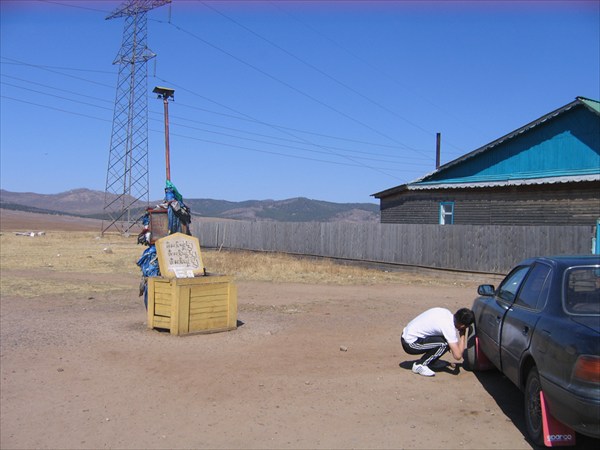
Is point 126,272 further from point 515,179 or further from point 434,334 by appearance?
point 434,334

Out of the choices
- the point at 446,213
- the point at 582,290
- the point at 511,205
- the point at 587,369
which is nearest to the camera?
the point at 587,369

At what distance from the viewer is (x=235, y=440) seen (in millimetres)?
5129

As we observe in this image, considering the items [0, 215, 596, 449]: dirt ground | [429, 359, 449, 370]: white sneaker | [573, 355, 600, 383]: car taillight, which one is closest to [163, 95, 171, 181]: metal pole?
[0, 215, 596, 449]: dirt ground

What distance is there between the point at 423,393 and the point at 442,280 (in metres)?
15.6

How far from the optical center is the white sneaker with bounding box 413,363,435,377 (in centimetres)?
702

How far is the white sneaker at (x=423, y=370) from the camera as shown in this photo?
276 inches

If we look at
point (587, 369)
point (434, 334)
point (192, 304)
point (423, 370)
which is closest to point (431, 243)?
point (192, 304)

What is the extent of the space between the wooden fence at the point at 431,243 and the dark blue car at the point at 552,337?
567 inches

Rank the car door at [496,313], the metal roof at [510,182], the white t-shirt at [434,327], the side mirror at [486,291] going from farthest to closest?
the metal roof at [510,182] → the white t-shirt at [434,327] → the side mirror at [486,291] → the car door at [496,313]

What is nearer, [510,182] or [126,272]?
[510,182]

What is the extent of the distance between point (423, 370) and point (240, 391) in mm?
2154

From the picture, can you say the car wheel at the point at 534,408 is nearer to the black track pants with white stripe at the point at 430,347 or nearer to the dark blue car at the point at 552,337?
the dark blue car at the point at 552,337

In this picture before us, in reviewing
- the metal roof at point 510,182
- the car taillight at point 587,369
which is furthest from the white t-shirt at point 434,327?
the metal roof at point 510,182

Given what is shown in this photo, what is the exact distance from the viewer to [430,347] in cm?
707
